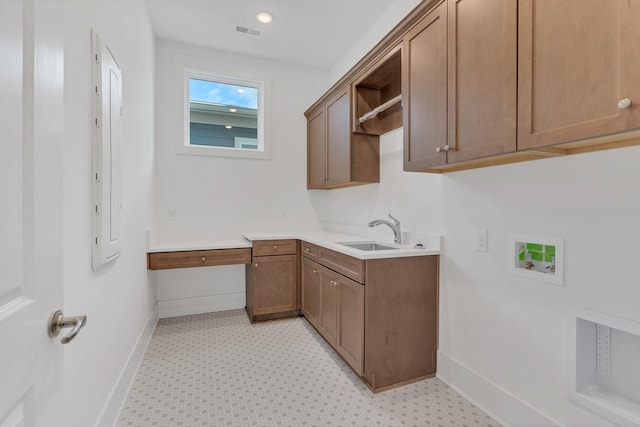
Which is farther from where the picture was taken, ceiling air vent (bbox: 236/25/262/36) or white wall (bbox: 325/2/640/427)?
ceiling air vent (bbox: 236/25/262/36)

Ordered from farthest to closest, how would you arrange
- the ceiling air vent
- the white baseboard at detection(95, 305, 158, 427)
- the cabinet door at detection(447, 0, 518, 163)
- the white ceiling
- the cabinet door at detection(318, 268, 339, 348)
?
the ceiling air vent < the white ceiling < the cabinet door at detection(318, 268, 339, 348) < the white baseboard at detection(95, 305, 158, 427) < the cabinet door at detection(447, 0, 518, 163)

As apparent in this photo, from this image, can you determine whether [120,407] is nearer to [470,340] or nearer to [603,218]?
[470,340]

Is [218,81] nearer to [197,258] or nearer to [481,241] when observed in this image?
[197,258]

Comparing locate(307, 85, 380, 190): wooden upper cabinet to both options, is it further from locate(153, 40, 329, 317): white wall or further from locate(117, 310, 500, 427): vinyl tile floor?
locate(117, 310, 500, 427): vinyl tile floor

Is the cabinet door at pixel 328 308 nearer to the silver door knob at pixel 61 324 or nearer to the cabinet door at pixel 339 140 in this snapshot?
the cabinet door at pixel 339 140

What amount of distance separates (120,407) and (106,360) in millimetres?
402

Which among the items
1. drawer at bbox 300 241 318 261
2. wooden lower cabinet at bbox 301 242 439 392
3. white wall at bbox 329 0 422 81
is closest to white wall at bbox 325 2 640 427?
wooden lower cabinet at bbox 301 242 439 392

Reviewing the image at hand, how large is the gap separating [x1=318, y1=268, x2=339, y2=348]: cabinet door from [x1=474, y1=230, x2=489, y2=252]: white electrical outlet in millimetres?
1035

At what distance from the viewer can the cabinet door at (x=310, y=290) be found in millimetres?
2809

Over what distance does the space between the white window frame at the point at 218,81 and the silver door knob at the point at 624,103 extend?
10.7ft

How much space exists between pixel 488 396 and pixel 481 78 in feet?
5.88

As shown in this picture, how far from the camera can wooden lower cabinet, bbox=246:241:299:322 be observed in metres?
3.12

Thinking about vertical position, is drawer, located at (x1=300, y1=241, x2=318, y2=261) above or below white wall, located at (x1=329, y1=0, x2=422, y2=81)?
below

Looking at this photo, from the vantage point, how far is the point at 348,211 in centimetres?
354
